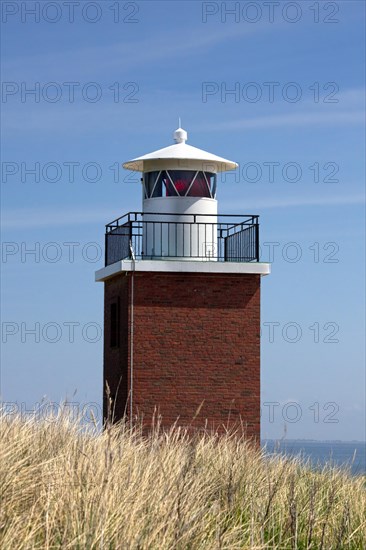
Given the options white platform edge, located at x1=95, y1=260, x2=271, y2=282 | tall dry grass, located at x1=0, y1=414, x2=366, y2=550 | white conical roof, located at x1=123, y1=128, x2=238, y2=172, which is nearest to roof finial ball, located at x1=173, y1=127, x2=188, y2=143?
white conical roof, located at x1=123, y1=128, x2=238, y2=172

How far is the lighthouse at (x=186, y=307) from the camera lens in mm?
20297

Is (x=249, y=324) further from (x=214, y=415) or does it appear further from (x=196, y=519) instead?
(x=196, y=519)

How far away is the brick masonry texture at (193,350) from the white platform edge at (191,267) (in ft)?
0.49

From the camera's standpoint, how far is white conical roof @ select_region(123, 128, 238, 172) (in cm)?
2117

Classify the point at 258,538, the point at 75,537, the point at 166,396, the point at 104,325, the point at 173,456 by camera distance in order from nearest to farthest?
the point at 75,537 → the point at 258,538 → the point at 173,456 → the point at 166,396 → the point at 104,325

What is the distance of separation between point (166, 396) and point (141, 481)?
10155 mm

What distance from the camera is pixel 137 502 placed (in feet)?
30.0

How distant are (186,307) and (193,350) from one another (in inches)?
33.9

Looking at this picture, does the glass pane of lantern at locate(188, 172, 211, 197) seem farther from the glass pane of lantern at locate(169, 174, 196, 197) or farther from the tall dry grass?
the tall dry grass

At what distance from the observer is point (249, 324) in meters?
20.8

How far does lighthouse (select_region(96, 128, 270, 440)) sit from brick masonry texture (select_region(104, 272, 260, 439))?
2 centimetres

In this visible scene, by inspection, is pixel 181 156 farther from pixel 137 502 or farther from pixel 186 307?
pixel 137 502

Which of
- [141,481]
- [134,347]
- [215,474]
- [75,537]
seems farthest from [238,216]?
[75,537]

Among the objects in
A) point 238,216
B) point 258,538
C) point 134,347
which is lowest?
point 258,538
